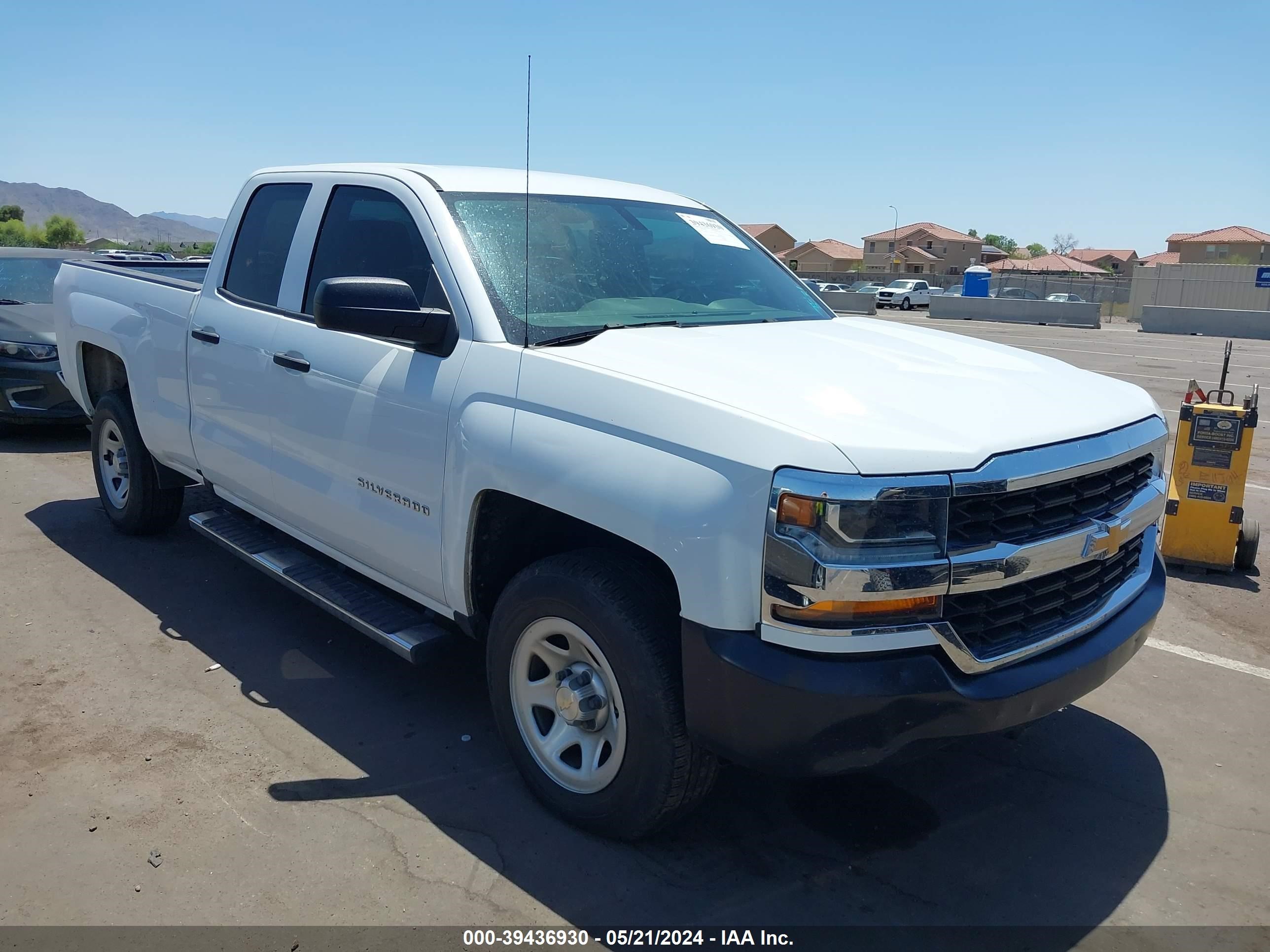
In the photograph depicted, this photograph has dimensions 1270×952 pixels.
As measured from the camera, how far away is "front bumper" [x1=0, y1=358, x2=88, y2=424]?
8.62m

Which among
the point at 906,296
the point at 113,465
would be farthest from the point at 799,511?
Result: the point at 906,296

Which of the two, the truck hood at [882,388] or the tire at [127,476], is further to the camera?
the tire at [127,476]

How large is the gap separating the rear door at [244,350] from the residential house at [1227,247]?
300ft

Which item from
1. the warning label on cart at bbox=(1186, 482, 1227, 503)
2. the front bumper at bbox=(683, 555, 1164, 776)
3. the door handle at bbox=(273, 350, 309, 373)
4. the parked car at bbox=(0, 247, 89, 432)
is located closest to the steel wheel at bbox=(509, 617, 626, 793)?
the front bumper at bbox=(683, 555, 1164, 776)

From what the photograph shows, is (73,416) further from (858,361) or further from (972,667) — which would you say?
(972,667)

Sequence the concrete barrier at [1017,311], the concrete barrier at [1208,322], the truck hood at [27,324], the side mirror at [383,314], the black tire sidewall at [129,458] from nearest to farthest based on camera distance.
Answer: the side mirror at [383,314] → the black tire sidewall at [129,458] → the truck hood at [27,324] → the concrete barrier at [1208,322] → the concrete barrier at [1017,311]

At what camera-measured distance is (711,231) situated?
14.9ft

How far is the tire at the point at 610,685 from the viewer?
2789 mm

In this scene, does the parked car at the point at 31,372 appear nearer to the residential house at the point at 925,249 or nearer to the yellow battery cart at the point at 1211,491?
the yellow battery cart at the point at 1211,491

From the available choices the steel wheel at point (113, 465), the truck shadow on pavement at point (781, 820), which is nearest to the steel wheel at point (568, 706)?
the truck shadow on pavement at point (781, 820)

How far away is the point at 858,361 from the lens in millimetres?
3287

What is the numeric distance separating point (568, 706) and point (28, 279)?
29.9ft

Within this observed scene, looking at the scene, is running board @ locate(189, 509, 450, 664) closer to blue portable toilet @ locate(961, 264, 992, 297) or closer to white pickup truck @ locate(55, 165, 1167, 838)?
white pickup truck @ locate(55, 165, 1167, 838)

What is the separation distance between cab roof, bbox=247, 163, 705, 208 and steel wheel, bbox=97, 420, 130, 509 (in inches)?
85.5
